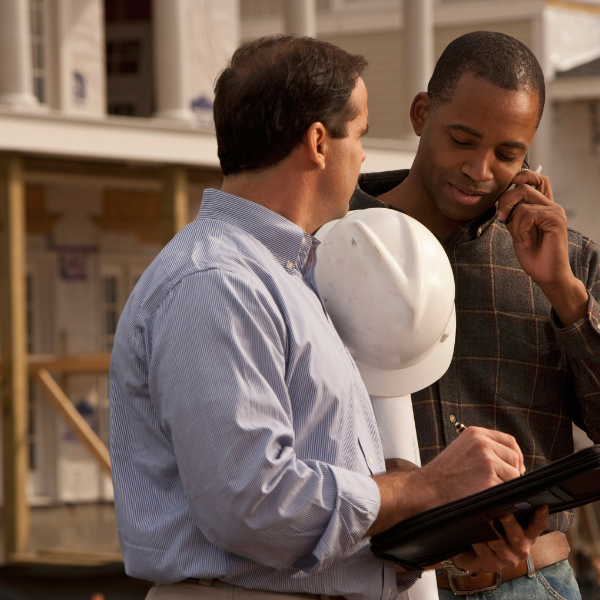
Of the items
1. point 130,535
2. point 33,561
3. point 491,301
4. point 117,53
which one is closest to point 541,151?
point 117,53

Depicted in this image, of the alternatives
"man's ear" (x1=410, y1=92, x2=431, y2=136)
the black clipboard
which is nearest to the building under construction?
"man's ear" (x1=410, y1=92, x2=431, y2=136)

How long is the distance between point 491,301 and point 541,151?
1232cm

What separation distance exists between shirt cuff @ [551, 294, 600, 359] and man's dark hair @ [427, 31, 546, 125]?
0.47 meters

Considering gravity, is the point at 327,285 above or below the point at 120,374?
above

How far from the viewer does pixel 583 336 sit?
2.18m

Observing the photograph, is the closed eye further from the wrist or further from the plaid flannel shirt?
the wrist

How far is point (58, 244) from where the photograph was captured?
12492 millimetres

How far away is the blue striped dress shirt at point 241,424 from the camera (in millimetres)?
1579

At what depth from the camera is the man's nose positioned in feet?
7.44

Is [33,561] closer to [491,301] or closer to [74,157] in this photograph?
[74,157]

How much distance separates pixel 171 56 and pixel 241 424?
8.38 meters

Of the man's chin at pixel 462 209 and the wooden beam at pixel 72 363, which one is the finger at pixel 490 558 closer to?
the man's chin at pixel 462 209

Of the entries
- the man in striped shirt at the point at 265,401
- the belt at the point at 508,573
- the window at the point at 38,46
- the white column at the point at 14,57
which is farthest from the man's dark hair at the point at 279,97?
the window at the point at 38,46

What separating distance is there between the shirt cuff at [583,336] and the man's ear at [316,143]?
0.72 m
